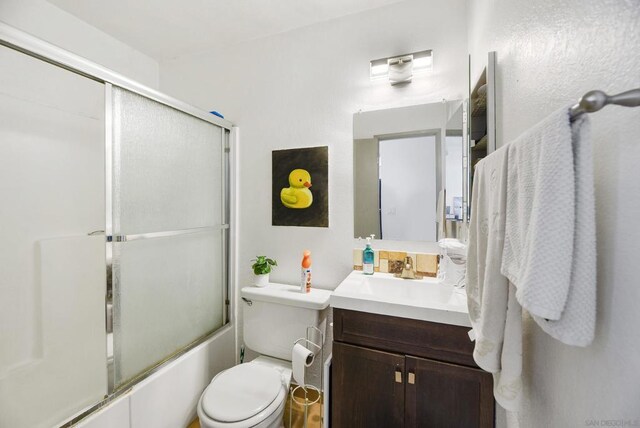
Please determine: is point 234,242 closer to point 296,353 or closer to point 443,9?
point 296,353

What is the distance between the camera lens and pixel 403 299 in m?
1.24

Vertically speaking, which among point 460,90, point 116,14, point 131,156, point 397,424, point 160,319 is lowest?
point 397,424

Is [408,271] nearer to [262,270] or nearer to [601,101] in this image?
[262,270]

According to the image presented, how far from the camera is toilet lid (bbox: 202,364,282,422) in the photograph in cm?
111

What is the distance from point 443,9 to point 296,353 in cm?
197

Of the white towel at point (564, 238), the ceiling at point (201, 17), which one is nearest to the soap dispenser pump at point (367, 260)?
the white towel at point (564, 238)

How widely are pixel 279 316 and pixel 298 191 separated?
0.78 meters

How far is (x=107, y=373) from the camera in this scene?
3.89 ft

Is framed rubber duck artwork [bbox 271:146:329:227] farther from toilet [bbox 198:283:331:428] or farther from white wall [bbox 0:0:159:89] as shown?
white wall [bbox 0:0:159:89]

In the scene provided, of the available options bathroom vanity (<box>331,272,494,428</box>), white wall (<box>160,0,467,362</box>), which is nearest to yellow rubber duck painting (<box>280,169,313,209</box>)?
white wall (<box>160,0,467,362</box>)

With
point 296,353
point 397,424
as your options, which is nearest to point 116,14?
point 296,353

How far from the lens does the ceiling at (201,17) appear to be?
5.00 feet

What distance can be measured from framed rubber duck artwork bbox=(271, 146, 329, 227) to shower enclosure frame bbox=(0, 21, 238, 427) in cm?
34

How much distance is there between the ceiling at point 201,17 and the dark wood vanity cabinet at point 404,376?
5.65 feet
